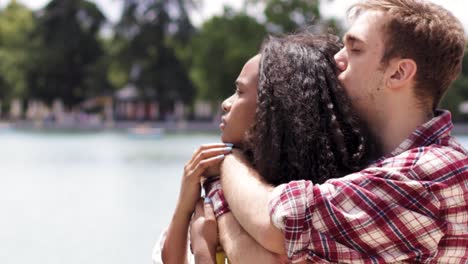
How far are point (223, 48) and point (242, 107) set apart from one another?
3706cm

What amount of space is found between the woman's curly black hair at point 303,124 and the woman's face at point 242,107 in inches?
3.5

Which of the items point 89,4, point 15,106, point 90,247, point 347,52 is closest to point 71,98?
point 15,106

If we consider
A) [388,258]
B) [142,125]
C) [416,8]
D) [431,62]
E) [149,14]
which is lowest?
[142,125]

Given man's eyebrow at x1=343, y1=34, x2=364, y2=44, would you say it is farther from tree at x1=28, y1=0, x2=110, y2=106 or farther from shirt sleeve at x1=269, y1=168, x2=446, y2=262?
tree at x1=28, y1=0, x2=110, y2=106

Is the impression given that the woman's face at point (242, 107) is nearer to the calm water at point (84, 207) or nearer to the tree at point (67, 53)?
the calm water at point (84, 207)

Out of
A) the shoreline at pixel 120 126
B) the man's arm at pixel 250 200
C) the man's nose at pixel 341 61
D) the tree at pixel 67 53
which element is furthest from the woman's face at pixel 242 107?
the tree at pixel 67 53

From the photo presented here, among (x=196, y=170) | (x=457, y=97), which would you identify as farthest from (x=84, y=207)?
(x=457, y=97)

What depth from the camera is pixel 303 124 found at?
65.8 inches

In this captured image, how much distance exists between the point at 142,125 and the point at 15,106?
39.2ft

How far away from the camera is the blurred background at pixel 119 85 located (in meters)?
17.2

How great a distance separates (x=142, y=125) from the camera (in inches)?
1587

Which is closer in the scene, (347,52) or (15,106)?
(347,52)

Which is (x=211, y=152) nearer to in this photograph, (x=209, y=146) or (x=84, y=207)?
(x=209, y=146)

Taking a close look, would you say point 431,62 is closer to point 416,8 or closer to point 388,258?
point 416,8
